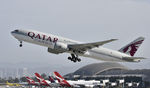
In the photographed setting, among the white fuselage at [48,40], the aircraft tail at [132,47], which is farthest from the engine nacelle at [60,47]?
the aircraft tail at [132,47]

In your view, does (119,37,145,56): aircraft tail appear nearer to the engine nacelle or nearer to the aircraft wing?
the aircraft wing

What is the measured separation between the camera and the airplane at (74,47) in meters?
57.3

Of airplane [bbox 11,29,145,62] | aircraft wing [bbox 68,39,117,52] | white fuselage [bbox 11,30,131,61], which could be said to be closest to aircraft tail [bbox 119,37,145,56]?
airplane [bbox 11,29,145,62]

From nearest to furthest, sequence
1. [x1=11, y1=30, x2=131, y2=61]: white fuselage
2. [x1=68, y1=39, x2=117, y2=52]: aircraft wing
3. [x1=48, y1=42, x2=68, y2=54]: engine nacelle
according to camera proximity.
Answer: [x1=11, y1=30, x2=131, y2=61]: white fuselage
[x1=48, y1=42, x2=68, y2=54]: engine nacelle
[x1=68, y1=39, x2=117, y2=52]: aircraft wing

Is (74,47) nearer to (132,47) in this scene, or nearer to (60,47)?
(60,47)

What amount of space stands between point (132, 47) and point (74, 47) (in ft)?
56.4

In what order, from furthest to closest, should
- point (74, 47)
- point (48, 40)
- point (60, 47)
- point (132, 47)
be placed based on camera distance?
point (132, 47), point (74, 47), point (60, 47), point (48, 40)

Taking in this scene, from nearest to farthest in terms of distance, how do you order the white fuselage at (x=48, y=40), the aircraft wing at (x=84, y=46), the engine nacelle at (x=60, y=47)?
the white fuselage at (x=48, y=40) → the engine nacelle at (x=60, y=47) → the aircraft wing at (x=84, y=46)

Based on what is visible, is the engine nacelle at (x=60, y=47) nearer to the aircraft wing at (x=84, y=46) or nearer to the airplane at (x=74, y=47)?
the airplane at (x=74, y=47)

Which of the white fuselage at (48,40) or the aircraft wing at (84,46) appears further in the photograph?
the aircraft wing at (84,46)

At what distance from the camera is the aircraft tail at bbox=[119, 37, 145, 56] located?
69.1 meters

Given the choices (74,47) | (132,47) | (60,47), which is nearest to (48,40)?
(60,47)

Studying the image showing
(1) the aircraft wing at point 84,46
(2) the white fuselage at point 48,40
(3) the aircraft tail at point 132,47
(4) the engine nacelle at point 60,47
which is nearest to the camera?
(2) the white fuselage at point 48,40

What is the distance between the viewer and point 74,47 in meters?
60.6
